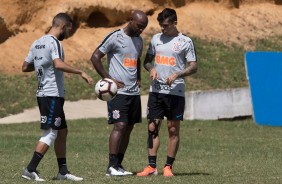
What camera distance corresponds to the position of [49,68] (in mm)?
10836

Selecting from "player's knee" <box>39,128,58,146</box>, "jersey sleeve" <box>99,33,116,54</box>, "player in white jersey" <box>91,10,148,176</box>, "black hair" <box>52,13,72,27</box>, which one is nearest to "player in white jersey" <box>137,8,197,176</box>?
"player in white jersey" <box>91,10,148,176</box>

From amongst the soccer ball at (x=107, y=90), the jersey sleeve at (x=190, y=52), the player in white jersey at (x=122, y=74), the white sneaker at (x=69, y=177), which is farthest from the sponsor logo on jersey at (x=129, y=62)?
the white sneaker at (x=69, y=177)

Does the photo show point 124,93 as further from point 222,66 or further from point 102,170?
point 222,66

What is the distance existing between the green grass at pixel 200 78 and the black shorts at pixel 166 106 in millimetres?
12643

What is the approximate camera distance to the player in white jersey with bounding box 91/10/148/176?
11398 mm

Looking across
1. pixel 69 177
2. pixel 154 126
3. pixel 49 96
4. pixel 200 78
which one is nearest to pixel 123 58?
pixel 154 126

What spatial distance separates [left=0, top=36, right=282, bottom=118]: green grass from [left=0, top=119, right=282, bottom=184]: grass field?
3928 millimetres

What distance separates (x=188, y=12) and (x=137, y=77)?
70.0 ft

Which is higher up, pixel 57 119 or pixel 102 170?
pixel 57 119

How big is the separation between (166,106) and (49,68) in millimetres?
1662

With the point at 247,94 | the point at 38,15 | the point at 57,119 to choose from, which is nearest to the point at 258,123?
the point at 247,94

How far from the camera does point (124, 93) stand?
11453 millimetres

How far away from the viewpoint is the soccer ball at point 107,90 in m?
11.0

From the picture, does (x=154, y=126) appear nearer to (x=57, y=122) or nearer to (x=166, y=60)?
(x=166, y=60)
